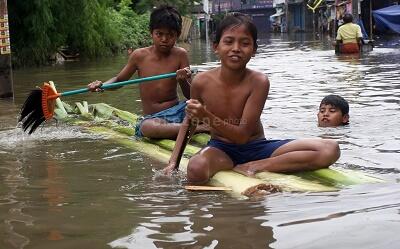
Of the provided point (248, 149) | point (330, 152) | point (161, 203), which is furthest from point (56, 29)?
point (161, 203)

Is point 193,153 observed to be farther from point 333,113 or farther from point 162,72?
point 333,113

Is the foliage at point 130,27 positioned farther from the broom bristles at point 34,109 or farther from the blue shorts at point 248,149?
the blue shorts at point 248,149

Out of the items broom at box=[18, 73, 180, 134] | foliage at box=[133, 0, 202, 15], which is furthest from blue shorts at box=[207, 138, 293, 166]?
foliage at box=[133, 0, 202, 15]

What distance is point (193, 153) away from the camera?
4254 mm

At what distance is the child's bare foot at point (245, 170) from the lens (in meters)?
3.39

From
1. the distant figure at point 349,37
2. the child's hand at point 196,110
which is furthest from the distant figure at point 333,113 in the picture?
the distant figure at point 349,37

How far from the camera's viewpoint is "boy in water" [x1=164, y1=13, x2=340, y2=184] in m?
3.28

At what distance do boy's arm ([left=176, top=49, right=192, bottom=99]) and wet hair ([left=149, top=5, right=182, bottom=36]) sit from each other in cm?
34

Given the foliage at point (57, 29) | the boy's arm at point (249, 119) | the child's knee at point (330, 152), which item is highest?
the foliage at point (57, 29)

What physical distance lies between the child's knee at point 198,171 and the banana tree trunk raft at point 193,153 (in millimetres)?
50

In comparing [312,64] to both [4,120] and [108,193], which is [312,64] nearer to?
[4,120]

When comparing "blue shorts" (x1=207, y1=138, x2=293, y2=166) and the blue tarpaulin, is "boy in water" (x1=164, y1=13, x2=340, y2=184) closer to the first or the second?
"blue shorts" (x1=207, y1=138, x2=293, y2=166)

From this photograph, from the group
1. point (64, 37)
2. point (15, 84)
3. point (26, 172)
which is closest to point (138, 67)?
point (26, 172)

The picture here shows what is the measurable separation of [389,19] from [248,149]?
22.1m
